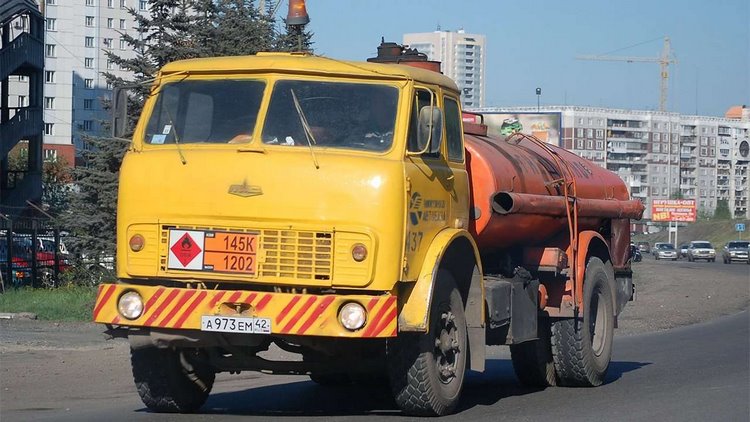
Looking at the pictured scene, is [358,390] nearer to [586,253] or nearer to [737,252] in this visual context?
[586,253]

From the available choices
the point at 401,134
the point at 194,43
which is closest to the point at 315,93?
the point at 401,134

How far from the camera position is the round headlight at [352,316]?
26.2ft

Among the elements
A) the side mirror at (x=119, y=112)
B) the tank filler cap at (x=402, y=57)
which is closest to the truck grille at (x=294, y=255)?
the side mirror at (x=119, y=112)

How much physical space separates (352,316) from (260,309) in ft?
2.18

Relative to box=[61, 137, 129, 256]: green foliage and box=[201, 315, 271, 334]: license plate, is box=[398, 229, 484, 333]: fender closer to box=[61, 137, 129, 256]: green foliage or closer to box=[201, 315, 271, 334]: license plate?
box=[201, 315, 271, 334]: license plate

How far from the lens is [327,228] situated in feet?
26.9

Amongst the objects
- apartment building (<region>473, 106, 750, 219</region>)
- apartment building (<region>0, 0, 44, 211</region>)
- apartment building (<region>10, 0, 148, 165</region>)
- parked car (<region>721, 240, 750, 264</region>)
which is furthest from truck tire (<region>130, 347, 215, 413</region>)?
apartment building (<region>473, 106, 750, 219</region>)

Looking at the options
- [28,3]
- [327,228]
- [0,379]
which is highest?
[28,3]

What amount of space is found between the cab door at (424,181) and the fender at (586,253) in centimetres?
307

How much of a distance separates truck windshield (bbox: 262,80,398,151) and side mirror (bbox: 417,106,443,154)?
0.23 m

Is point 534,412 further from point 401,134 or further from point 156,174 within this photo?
point 156,174

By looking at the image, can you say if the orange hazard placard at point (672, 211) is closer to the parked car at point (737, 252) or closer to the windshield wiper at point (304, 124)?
the parked car at point (737, 252)

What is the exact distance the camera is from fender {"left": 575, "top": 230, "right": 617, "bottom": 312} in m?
12.0

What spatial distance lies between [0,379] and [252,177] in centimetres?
510
